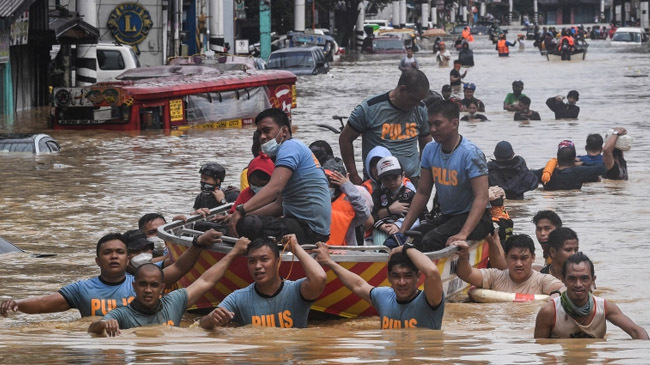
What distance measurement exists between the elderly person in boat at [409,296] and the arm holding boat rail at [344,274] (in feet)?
1.07

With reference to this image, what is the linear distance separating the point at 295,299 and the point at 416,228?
2.26 meters

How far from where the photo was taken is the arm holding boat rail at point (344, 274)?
361 inches

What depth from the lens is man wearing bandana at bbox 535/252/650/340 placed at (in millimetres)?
8164

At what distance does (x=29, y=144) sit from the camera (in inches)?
929

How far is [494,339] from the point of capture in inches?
337

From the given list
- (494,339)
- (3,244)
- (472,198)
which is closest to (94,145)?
(3,244)

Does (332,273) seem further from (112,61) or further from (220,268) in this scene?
(112,61)

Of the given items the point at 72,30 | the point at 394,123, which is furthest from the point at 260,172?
the point at 72,30

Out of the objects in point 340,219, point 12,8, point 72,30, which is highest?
point 12,8

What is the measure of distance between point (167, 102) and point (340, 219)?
1767 centimetres

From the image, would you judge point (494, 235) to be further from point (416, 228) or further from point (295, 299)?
A: point (295, 299)

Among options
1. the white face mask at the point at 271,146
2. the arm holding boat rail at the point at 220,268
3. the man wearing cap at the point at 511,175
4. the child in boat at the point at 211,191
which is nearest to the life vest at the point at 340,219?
the white face mask at the point at 271,146

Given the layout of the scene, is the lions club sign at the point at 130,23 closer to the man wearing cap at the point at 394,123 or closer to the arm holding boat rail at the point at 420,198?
the man wearing cap at the point at 394,123

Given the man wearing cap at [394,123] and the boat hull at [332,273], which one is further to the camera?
the man wearing cap at [394,123]
